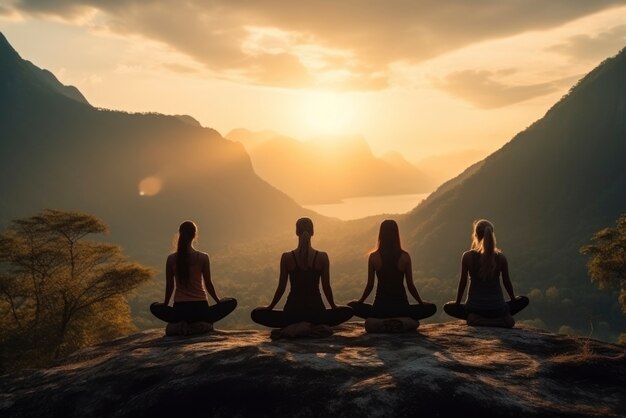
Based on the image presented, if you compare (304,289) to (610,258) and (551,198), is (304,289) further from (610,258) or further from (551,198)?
(551,198)

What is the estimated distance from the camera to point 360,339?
934 centimetres

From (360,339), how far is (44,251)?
32.5m

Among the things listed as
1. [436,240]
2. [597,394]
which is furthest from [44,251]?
[436,240]

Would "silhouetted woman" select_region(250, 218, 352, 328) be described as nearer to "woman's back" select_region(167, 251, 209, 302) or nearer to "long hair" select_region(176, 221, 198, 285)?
"woman's back" select_region(167, 251, 209, 302)

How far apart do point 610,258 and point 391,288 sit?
1232 inches

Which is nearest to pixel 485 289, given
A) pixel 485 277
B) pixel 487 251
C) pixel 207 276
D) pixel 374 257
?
pixel 485 277

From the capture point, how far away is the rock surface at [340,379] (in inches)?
240

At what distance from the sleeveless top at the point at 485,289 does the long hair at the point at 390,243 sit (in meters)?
1.60

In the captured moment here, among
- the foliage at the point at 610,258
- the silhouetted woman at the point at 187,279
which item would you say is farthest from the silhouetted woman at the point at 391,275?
the foliage at the point at 610,258

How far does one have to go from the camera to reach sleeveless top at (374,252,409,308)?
998 centimetres

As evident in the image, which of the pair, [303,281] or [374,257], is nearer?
[303,281]

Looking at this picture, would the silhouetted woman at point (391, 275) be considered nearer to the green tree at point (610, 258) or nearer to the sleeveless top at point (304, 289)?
the sleeveless top at point (304, 289)

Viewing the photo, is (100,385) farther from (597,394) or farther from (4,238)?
(4,238)

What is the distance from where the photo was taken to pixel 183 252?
33.5 ft
